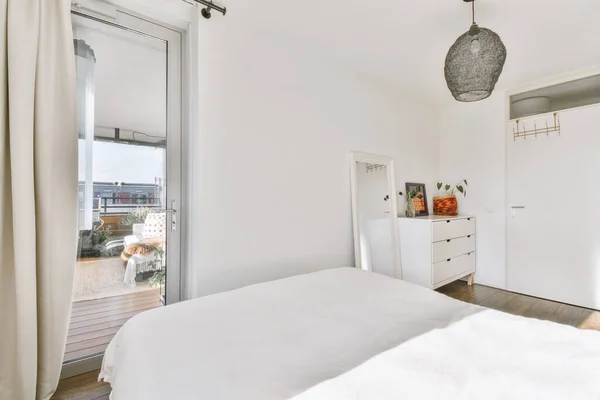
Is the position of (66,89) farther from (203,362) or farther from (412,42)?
(412,42)

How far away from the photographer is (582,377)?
75 centimetres

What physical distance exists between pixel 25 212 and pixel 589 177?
437 centimetres

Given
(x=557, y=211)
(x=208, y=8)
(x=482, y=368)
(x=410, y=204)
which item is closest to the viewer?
(x=482, y=368)

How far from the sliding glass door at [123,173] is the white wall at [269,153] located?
0.24 meters

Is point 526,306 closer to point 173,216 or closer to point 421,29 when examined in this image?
point 421,29

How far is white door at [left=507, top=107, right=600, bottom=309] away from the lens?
2771 millimetres

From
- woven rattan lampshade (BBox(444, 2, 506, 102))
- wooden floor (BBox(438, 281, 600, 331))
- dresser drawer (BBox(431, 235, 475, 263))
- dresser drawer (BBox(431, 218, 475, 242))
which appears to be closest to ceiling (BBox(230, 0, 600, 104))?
woven rattan lampshade (BBox(444, 2, 506, 102))

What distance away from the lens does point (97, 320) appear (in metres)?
1.77

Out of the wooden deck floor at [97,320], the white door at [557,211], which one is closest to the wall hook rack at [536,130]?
the white door at [557,211]

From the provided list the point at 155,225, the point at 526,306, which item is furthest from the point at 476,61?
the point at 526,306

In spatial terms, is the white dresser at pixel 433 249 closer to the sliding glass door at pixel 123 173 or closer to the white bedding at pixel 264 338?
the white bedding at pixel 264 338

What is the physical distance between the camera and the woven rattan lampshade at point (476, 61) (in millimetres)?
1702

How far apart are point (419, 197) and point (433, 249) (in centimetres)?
87

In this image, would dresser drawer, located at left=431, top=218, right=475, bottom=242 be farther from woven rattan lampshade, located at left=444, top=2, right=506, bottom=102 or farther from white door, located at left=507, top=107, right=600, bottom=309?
woven rattan lampshade, located at left=444, top=2, right=506, bottom=102
